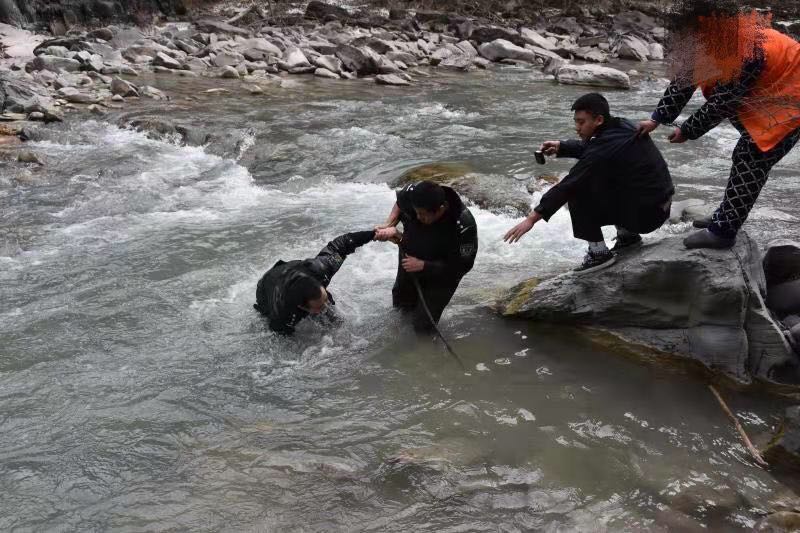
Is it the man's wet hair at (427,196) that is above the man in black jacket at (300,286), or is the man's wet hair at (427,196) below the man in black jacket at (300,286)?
above

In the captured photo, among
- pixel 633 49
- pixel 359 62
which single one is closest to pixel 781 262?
pixel 359 62

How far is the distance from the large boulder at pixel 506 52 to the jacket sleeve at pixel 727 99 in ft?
64.8

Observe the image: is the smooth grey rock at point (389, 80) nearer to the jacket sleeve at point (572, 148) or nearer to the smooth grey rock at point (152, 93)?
the smooth grey rock at point (152, 93)

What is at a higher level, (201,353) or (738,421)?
(738,421)

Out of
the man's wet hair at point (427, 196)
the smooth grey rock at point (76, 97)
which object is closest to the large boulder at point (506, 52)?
the smooth grey rock at point (76, 97)

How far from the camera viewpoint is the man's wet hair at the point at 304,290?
4.79 m

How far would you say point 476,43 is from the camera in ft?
82.5

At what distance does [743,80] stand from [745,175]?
27.7 inches

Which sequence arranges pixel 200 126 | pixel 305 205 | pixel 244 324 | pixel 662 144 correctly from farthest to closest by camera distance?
pixel 200 126 → pixel 662 144 → pixel 305 205 → pixel 244 324

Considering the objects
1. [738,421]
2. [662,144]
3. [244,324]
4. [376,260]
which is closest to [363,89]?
[662,144]

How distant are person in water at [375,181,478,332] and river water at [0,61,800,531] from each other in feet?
2.00

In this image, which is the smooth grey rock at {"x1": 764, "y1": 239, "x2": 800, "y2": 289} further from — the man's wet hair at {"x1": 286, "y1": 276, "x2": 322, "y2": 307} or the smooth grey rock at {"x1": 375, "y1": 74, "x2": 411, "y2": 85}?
the smooth grey rock at {"x1": 375, "y1": 74, "x2": 411, "y2": 85}

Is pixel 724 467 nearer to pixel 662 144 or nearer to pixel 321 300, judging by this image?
pixel 321 300

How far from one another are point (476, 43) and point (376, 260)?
20246 mm
